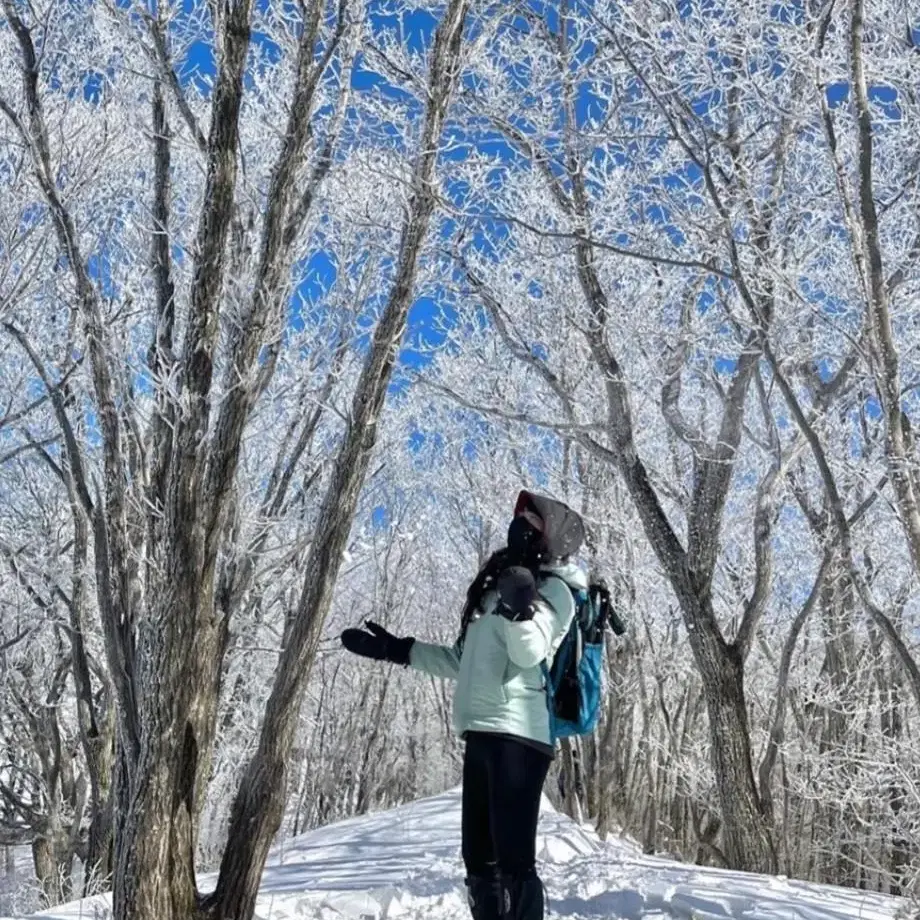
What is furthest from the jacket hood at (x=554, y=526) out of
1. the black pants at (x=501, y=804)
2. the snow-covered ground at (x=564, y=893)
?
the snow-covered ground at (x=564, y=893)

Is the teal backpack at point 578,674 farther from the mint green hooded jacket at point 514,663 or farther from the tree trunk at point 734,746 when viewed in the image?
the tree trunk at point 734,746

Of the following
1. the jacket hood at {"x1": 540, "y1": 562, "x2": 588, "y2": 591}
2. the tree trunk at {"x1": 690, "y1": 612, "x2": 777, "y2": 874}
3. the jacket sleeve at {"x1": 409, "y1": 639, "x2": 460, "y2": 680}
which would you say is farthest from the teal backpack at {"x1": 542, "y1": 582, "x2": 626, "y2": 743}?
the tree trunk at {"x1": 690, "y1": 612, "x2": 777, "y2": 874}

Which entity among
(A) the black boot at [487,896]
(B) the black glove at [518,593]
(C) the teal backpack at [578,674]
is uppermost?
(B) the black glove at [518,593]

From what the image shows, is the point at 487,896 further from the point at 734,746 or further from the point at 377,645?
the point at 734,746

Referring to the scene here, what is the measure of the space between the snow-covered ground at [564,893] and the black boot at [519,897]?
4.01 ft

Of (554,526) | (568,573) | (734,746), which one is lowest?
(734,746)

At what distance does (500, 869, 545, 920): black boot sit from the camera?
10.0 ft

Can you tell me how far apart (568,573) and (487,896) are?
1048mm

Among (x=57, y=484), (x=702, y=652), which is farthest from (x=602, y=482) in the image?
(x=57, y=484)

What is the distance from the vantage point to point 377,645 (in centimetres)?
342

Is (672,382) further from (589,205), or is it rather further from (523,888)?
(523,888)

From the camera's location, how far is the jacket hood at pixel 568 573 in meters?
3.27

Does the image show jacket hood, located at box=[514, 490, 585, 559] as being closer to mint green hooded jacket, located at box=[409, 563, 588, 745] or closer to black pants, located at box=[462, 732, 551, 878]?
mint green hooded jacket, located at box=[409, 563, 588, 745]

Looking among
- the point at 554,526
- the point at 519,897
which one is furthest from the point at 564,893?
the point at 554,526
